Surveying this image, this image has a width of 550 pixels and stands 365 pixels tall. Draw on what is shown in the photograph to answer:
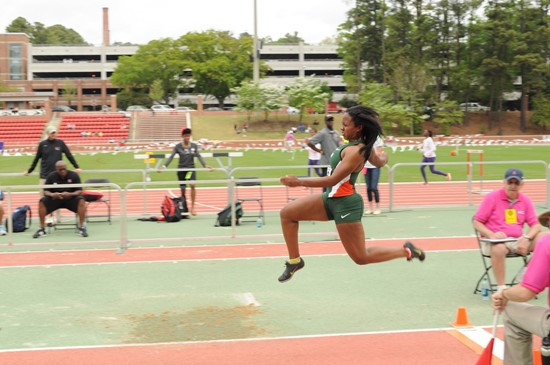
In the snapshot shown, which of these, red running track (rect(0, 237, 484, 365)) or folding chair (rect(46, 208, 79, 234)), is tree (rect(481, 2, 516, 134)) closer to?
folding chair (rect(46, 208, 79, 234))

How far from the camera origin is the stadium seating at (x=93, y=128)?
194ft

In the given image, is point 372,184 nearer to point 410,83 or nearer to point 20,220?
point 20,220

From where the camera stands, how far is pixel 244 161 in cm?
3553

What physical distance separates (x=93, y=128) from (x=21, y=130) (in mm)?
6491

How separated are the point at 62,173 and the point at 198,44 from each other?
7680cm

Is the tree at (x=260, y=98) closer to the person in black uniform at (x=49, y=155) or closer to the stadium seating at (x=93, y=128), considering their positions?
the stadium seating at (x=93, y=128)

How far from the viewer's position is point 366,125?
608 centimetres

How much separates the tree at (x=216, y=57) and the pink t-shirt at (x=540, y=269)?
82822 mm

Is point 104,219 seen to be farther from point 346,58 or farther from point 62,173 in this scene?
point 346,58

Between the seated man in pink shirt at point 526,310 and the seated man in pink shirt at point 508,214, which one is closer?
the seated man in pink shirt at point 526,310

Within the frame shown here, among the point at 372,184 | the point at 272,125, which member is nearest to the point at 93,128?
the point at 272,125

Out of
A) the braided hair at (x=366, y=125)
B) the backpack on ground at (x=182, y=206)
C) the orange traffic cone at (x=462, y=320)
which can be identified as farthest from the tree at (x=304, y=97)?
the braided hair at (x=366, y=125)

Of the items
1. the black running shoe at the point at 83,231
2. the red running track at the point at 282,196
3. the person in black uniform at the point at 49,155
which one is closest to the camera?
the black running shoe at the point at 83,231

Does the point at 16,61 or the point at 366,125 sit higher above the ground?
the point at 16,61
